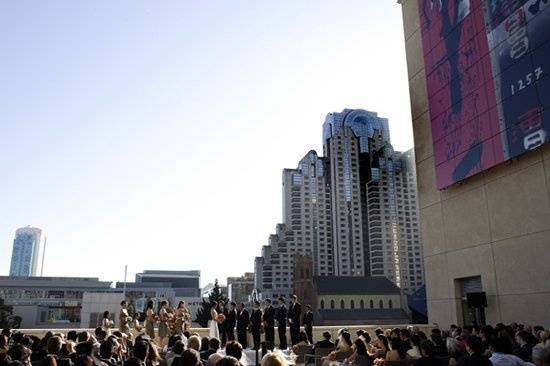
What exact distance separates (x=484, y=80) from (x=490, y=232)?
5.59 meters

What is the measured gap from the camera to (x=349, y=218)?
167 metres

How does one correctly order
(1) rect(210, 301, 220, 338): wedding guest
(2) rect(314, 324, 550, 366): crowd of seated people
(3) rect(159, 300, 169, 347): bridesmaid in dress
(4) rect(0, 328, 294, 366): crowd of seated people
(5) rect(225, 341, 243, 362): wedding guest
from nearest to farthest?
1. (4) rect(0, 328, 294, 366): crowd of seated people
2. (2) rect(314, 324, 550, 366): crowd of seated people
3. (5) rect(225, 341, 243, 362): wedding guest
4. (1) rect(210, 301, 220, 338): wedding guest
5. (3) rect(159, 300, 169, 347): bridesmaid in dress

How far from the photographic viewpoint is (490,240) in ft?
57.7

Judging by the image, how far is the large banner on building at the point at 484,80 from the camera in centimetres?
1520

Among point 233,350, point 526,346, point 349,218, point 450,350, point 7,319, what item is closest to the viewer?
point 233,350

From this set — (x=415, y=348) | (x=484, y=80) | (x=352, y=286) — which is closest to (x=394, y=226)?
(x=352, y=286)

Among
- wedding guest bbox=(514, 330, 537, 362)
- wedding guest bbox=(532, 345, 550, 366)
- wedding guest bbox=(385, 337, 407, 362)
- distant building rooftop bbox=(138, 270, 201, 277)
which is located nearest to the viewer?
wedding guest bbox=(532, 345, 550, 366)

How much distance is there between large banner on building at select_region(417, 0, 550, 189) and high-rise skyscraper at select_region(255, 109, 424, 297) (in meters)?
140

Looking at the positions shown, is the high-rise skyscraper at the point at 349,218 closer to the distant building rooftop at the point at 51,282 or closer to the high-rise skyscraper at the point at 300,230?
the high-rise skyscraper at the point at 300,230

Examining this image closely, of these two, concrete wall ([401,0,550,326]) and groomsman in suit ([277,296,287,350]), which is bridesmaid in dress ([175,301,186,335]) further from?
concrete wall ([401,0,550,326])

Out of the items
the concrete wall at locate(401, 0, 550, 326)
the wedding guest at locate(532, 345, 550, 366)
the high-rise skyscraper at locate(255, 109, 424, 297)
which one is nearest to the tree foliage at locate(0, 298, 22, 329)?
the concrete wall at locate(401, 0, 550, 326)

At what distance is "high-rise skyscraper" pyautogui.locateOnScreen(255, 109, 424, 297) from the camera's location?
521 ft

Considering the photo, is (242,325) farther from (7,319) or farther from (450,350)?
(7,319)

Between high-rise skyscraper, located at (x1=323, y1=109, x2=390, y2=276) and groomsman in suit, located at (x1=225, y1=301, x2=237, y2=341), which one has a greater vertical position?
high-rise skyscraper, located at (x1=323, y1=109, x2=390, y2=276)
